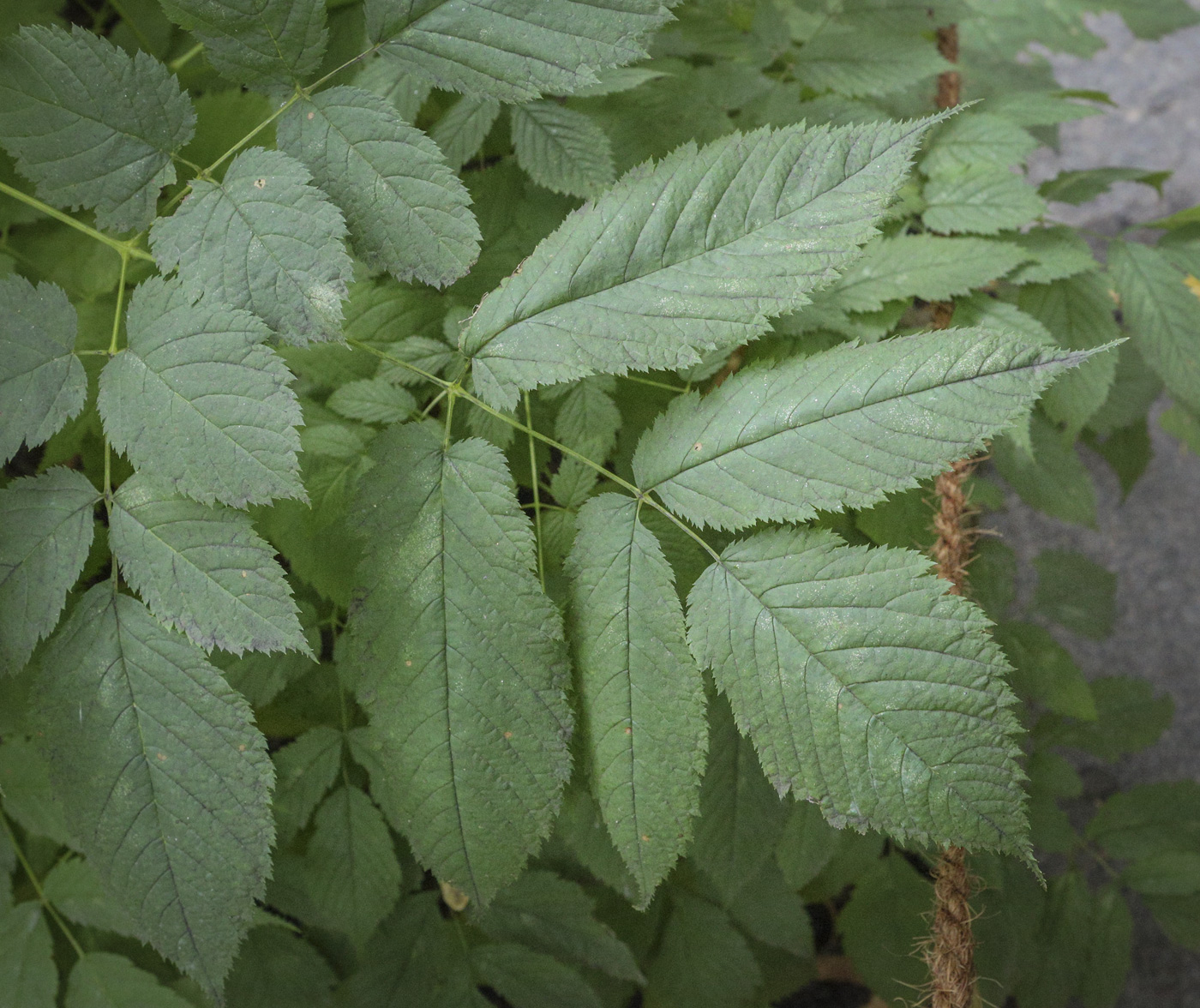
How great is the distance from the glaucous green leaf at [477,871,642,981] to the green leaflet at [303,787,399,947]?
166 millimetres

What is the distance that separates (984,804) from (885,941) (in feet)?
2.91

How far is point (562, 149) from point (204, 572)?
546 mm

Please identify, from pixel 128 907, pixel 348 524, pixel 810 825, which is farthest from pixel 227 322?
pixel 810 825

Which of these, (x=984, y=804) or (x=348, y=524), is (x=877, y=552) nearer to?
(x=984, y=804)

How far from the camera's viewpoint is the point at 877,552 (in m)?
0.69

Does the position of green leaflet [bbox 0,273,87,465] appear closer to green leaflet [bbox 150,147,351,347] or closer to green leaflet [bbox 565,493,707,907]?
green leaflet [bbox 150,147,351,347]

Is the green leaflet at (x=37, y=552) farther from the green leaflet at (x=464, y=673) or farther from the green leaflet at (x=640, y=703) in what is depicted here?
the green leaflet at (x=640, y=703)

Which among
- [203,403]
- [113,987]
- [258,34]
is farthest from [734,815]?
[258,34]

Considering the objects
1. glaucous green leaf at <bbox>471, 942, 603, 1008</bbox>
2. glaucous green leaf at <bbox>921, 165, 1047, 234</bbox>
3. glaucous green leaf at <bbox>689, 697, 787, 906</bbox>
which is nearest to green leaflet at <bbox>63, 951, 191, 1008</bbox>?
glaucous green leaf at <bbox>471, 942, 603, 1008</bbox>

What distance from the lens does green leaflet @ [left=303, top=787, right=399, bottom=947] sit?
1.07 meters

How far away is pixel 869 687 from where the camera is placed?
663 mm

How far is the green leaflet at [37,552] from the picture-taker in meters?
0.73

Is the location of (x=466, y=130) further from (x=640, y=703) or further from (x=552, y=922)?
(x=552, y=922)

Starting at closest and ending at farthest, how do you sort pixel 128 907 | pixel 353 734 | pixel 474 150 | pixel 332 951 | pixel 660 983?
pixel 128 907, pixel 474 150, pixel 353 734, pixel 332 951, pixel 660 983
